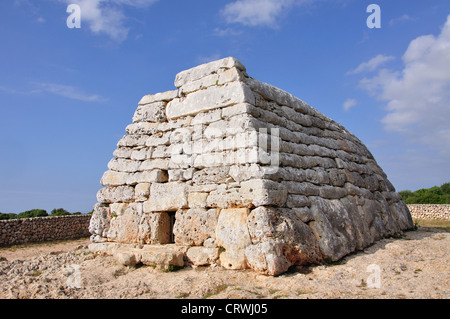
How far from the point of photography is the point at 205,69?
20.7ft

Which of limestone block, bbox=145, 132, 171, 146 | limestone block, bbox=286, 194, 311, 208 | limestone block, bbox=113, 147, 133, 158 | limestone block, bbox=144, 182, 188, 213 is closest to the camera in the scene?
limestone block, bbox=286, 194, 311, 208

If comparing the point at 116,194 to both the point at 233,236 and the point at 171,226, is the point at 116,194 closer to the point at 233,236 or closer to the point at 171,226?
the point at 171,226

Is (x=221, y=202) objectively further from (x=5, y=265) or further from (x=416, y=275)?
(x=5, y=265)

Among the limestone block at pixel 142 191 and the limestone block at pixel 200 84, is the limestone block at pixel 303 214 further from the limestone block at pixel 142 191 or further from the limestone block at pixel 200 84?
the limestone block at pixel 142 191

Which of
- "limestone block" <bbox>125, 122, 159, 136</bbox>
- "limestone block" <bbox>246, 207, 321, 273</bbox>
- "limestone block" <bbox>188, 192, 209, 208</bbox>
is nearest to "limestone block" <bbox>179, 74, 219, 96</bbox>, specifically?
"limestone block" <bbox>125, 122, 159, 136</bbox>

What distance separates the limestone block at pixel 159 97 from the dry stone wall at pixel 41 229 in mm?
10366

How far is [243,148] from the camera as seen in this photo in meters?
5.24

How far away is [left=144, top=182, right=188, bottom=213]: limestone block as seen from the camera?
5770 mm

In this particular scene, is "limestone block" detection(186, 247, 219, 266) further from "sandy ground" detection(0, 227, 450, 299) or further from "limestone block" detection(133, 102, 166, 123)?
"limestone block" detection(133, 102, 166, 123)

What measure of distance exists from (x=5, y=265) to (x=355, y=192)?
6.67m

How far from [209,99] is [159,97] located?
59.7 inches

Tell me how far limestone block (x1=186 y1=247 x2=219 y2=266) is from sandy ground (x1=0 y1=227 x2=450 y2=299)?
0.11 meters

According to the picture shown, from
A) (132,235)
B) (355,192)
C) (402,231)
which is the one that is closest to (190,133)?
(132,235)

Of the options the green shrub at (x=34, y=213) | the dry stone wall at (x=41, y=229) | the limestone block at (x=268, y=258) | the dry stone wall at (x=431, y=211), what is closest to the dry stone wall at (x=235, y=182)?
the limestone block at (x=268, y=258)
